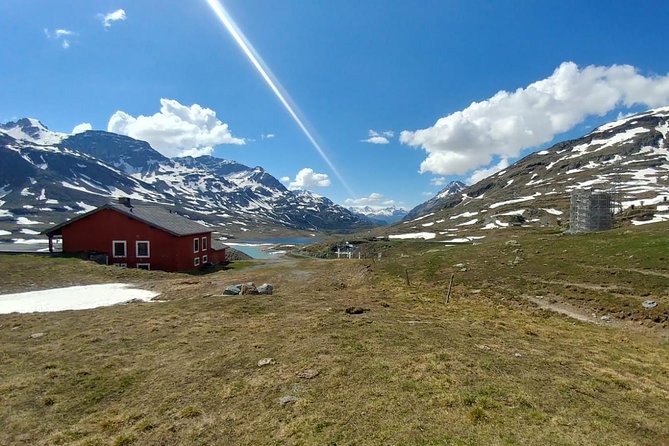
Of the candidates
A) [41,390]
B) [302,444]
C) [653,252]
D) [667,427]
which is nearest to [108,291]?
[41,390]

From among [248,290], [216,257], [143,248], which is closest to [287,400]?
[248,290]

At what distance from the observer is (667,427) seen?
921 cm

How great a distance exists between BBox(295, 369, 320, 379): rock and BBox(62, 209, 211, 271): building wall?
146 ft

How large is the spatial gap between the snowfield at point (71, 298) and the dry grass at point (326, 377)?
11.0ft

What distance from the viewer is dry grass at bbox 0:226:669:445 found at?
900cm

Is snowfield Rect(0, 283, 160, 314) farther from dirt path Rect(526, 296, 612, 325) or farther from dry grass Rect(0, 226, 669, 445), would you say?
dirt path Rect(526, 296, 612, 325)

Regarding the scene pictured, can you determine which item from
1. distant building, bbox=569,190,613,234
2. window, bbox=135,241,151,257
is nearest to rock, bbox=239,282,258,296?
window, bbox=135,241,151,257

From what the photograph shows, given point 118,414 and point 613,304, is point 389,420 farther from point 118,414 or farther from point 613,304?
point 613,304

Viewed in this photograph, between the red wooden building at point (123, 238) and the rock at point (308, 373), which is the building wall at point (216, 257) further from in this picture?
the rock at point (308, 373)

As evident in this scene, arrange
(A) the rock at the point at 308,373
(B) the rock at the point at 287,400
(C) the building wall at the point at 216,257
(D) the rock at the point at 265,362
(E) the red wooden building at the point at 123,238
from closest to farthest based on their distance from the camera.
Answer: (B) the rock at the point at 287,400 → (A) the rock at the point at 308,373 → (D) the rock at the point at 265,362 → (E) the red wooden building at the point at 123,238 → (C) the building wall at the point at 216,257

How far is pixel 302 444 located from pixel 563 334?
54.0ft

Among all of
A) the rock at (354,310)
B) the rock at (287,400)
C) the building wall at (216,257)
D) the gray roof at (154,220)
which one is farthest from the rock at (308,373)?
the building wall at (216,257)

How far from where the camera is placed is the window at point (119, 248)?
165 feet

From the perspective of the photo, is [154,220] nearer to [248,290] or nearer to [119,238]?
[119,238]
